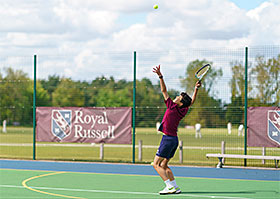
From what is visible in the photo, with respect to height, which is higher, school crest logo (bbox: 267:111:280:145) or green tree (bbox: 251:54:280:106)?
green tree (bbox: 251:54:280:106)

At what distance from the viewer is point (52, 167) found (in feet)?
48.5

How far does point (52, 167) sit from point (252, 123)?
5.95m

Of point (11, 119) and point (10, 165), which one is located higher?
point (11, 119)

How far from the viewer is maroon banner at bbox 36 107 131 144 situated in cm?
1595

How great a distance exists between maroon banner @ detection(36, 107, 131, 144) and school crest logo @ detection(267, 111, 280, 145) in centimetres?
422

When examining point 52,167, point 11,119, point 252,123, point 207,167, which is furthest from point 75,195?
point 11,119

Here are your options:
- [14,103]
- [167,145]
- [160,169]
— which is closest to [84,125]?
[14,103]

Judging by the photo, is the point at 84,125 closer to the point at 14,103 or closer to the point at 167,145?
the point at 14,103

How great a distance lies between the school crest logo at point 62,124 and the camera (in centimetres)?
1642

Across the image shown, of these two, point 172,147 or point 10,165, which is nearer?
point 172,147

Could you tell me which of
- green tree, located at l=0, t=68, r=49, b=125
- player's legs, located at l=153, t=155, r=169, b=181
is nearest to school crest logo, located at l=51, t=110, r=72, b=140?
green tree, located at l=0, t=68, r=49, b=125

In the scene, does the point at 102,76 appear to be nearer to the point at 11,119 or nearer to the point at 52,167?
the point at 11,119

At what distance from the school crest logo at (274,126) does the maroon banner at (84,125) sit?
4.22 meters

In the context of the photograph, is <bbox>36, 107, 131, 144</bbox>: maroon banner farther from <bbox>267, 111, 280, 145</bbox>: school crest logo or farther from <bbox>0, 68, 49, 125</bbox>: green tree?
<bbox>267, 111, 280, 145</bbox>: school crest logo
